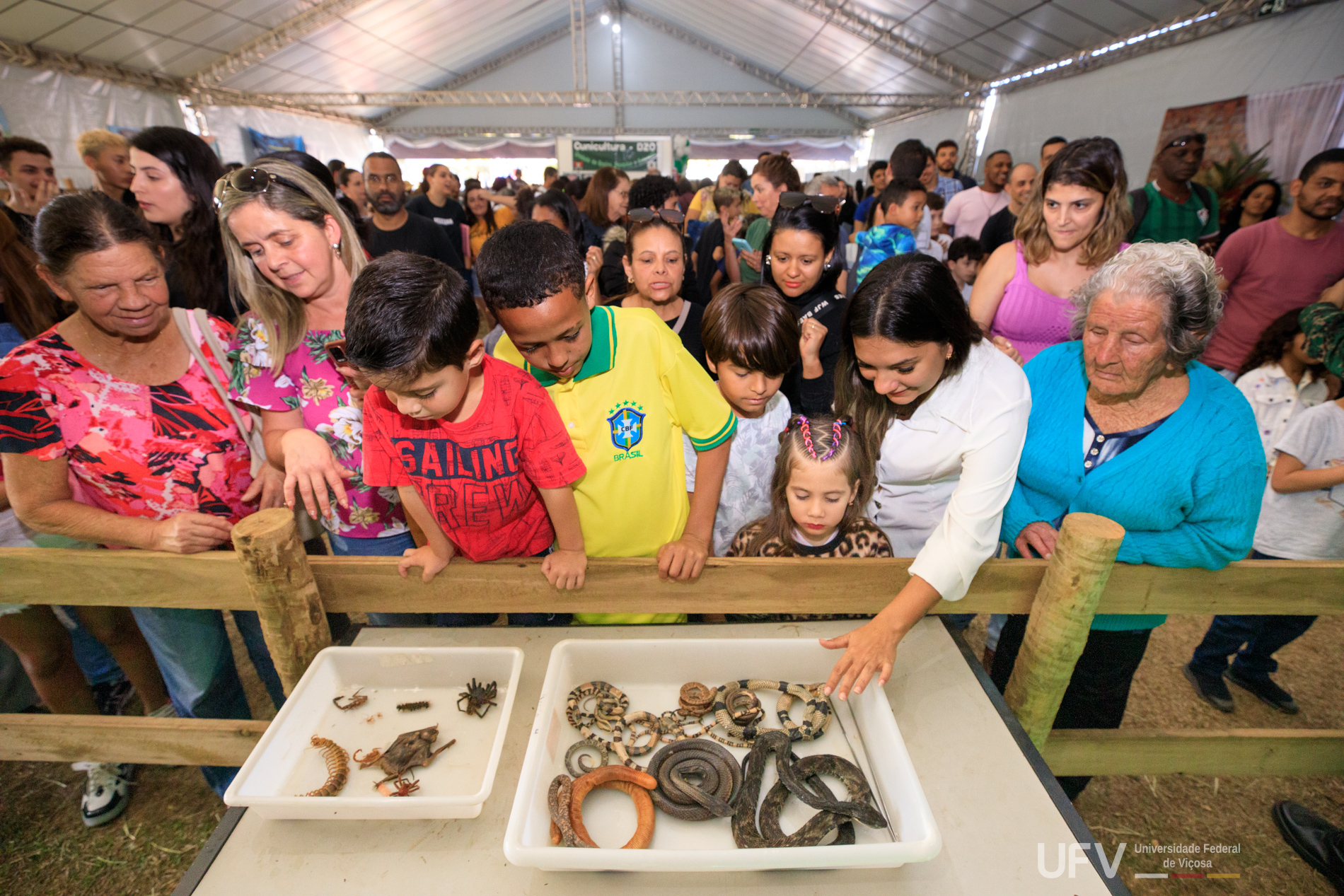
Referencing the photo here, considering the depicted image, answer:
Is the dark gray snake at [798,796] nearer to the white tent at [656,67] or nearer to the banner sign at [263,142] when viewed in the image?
the white tent at [656,67]

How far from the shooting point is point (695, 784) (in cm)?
116

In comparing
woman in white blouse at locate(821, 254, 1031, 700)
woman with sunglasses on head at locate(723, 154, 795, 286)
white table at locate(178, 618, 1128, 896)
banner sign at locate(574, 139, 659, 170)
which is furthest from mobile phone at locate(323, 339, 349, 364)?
banner sign at locate(574, 139, 659, 170)

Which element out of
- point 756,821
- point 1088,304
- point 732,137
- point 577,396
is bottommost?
point 756,821

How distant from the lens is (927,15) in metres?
11.2

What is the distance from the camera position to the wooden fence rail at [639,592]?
1354mm

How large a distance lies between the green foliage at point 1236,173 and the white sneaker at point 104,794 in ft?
29.4

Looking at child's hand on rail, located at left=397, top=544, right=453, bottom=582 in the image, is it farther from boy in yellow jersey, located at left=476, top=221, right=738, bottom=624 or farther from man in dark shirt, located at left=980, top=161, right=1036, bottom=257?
man in dark shirt, located at left=980, top=161, right=1036, bottom=257

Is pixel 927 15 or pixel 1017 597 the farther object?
pixel 927 15

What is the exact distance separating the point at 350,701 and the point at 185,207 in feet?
5.26

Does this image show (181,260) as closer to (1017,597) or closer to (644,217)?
(644,217)

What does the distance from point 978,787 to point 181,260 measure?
2.54 m

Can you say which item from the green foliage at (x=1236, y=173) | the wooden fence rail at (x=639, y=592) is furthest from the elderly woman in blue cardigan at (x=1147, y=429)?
the green foliage at (x=1236, y=173)

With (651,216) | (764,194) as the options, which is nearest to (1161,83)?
(764,194)

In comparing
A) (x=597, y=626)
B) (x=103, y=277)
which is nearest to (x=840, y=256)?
(x=597, y=626)
